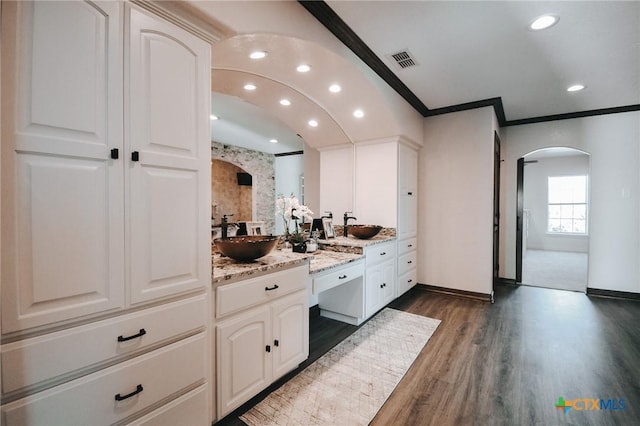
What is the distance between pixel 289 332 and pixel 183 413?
802mm

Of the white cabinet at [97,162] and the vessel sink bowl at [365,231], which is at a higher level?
the white cabinet at [97,162]

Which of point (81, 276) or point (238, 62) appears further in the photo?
point (238, 62)

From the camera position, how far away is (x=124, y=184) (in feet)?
3.82

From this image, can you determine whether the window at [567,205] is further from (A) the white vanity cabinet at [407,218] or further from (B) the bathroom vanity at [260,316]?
(B) the bathroom vanity at [260,316]

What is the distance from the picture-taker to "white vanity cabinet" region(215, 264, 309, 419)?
1591mm

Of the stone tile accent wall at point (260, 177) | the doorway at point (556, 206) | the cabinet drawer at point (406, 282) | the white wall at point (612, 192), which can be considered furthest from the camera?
the doorway at point (556, 206)

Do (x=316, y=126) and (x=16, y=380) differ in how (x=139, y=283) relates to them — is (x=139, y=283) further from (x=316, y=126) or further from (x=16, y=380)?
(x=316, y=126)

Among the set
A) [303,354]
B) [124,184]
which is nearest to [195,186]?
[124,184]

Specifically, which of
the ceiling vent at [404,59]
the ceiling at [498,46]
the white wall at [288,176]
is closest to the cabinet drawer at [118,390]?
the white wall at [288,176]

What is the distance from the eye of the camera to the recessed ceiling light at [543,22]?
2.10m

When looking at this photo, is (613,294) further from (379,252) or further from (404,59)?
(404,59)

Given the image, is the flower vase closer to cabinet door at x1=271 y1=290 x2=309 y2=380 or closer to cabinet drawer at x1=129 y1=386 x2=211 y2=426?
cabinet door at x1=271 y1=290 x2=309 y2=380

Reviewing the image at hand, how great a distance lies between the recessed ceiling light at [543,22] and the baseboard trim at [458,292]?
3.02 meters

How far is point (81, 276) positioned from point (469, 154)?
4.24m
